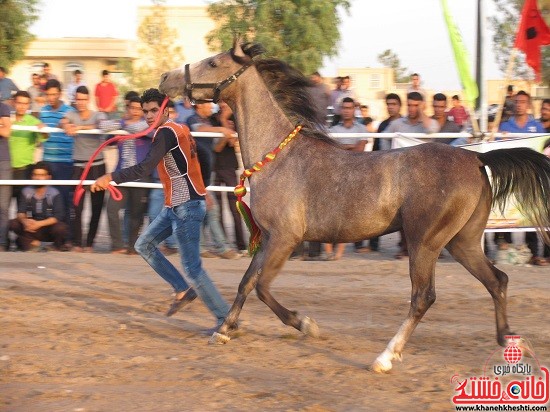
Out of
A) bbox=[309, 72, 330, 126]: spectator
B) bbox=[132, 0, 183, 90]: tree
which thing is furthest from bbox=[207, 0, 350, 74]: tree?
bbox=[309, 72, 330, 126]: spectator

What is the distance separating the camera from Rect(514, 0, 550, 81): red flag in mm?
11094

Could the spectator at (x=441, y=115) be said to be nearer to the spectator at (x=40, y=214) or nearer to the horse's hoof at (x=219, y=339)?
the spectator at (x=40, y=214)

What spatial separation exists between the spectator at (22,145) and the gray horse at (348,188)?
14.6ft

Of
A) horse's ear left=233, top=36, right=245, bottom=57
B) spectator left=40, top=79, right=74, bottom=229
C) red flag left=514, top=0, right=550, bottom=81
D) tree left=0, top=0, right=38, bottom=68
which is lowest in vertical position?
spectator left=40, top=79, right=74, bottom=229

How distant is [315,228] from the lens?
6.59m

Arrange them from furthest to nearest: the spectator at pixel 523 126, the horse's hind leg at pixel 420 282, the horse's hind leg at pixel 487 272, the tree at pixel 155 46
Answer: the tree at pixel 155 46 → the spectator at pixel 523 126 → the horse's hind leg at pixel 487 272 → the horse's hind leg at pixel 420 282

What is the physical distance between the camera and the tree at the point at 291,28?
117ft

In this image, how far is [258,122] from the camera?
6.97 m

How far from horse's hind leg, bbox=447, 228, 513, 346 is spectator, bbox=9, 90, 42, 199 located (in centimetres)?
629

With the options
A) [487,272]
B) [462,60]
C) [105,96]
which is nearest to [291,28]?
[105,96]

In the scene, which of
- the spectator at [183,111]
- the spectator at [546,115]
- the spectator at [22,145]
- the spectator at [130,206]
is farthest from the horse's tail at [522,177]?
the spectator at [22,145]

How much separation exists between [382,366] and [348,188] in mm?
1299

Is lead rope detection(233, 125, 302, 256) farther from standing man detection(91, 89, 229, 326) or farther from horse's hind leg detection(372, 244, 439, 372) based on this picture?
horse's hind leg detection(372, 244, 439, 372)

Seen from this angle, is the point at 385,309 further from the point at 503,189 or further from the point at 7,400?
the point at 7,400
